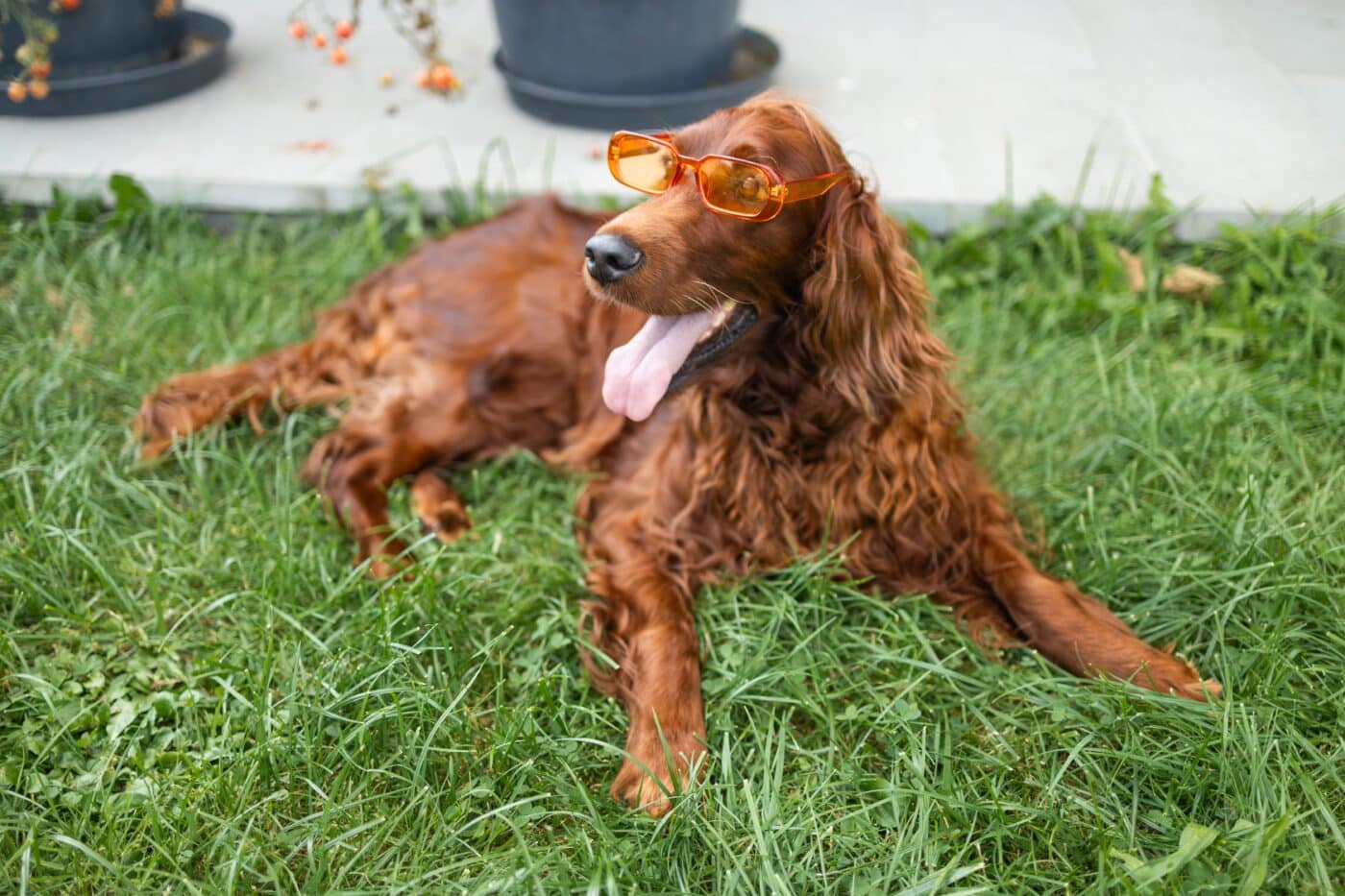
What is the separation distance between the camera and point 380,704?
76.2 inches

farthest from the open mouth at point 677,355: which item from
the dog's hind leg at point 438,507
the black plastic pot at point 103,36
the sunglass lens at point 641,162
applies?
the black plastic pot at point 103,36

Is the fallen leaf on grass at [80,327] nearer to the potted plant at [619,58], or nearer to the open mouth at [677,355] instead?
the potted plant at [619,58]

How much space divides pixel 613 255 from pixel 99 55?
3087 millimetres

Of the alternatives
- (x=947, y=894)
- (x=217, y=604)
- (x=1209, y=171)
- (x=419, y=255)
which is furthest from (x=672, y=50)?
(x=947, y=894)

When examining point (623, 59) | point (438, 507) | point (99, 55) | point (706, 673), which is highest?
point (623, 59)

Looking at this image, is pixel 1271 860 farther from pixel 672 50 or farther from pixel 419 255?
pixel 672 50

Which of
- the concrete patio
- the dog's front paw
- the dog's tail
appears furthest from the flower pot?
the dog's front paw

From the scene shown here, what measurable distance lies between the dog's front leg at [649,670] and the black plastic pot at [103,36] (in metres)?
2.95

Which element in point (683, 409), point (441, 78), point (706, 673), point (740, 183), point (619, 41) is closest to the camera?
point (740, 183)

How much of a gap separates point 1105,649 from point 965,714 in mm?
310

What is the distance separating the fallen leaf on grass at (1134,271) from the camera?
3260mm

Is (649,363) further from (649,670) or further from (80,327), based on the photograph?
(80,327)

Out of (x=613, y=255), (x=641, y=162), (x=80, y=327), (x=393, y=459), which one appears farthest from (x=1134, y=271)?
(x=80, y=327)

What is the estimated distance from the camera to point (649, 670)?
2.03m
